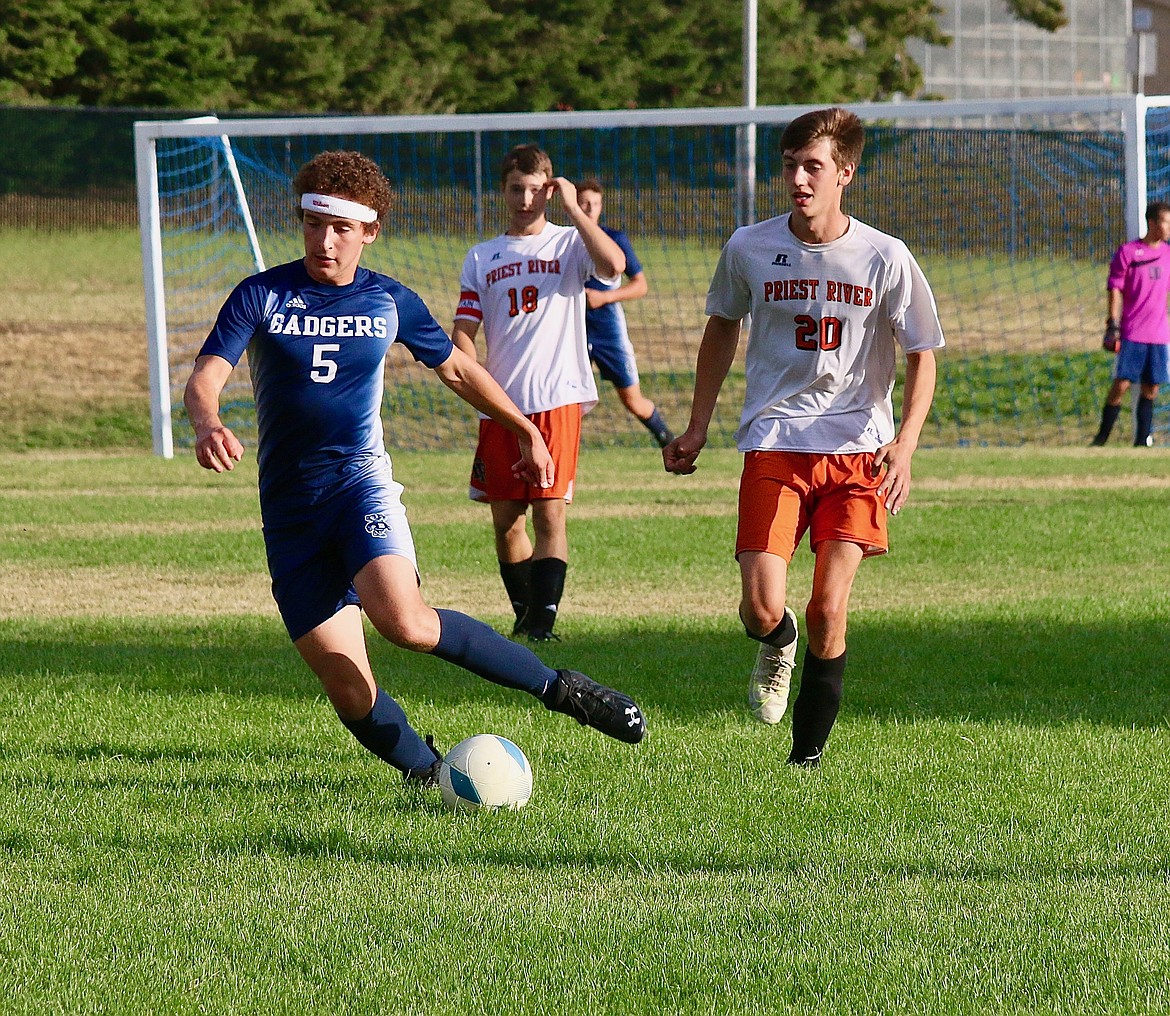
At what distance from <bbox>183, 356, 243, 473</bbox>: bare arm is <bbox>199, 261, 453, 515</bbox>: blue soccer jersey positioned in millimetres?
62

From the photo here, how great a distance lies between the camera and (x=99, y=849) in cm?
458

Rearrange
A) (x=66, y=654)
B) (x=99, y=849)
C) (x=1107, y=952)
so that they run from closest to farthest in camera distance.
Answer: (x=1107, y=952)
(x=99, y=849)
(x=66, y=654)

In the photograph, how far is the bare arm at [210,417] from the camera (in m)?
4.58

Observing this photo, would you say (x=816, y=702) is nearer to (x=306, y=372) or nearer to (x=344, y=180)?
(x=306, y=372)

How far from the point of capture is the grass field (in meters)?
3.65

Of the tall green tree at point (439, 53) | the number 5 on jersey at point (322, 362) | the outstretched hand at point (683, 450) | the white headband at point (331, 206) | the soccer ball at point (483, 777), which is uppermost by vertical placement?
A: the tall green tree at point (439, 53)

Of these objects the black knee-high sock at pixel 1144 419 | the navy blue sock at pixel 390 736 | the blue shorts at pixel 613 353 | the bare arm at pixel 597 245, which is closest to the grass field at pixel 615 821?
the navy blue sock at pixel 390 736

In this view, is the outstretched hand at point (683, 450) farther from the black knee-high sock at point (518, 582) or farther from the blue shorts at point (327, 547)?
the black knee-high sock at point (518, 582)

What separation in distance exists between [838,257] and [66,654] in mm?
3951

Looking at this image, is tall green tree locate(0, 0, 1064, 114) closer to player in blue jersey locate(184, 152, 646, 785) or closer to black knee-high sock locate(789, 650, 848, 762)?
player in blue jersey locate(184, 152, 646, 785)

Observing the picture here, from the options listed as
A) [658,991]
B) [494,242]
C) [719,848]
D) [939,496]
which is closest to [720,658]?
[494,242]

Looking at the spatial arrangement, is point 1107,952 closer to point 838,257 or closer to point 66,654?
point 838,257

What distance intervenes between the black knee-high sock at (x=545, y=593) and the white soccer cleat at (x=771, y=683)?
1.89 m

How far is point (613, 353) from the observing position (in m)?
13.3
